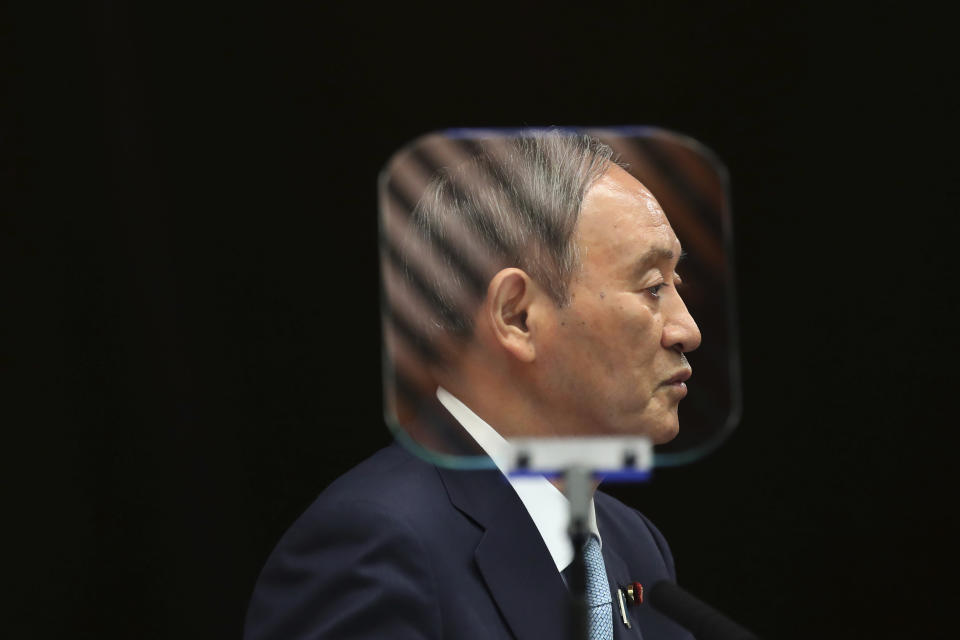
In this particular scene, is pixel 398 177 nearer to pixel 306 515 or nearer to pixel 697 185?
pixel 697 185

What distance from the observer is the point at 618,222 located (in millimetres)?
1140

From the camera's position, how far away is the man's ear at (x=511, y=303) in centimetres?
111

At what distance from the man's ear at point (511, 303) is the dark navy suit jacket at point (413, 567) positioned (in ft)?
0.81

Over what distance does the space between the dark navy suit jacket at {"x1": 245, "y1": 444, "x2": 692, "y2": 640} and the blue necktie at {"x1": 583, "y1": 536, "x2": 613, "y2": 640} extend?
22mm

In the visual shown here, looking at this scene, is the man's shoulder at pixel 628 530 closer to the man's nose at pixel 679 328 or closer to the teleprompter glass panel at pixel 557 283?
the teleprompter glass panel at pixel 557 283

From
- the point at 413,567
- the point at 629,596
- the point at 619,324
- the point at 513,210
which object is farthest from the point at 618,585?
the point at 513,210

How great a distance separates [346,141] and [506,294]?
943 millimetres

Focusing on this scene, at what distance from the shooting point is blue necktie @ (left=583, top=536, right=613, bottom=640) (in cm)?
127

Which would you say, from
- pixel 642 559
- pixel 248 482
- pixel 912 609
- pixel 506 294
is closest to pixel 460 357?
pixel 506 294

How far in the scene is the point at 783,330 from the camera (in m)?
2.21

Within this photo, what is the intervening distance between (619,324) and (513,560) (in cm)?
32

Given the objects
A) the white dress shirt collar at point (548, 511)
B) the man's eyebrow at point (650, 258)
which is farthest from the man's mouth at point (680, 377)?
the white dress shirt collar at point (548, 511)

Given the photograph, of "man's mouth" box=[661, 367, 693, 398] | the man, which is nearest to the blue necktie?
the man

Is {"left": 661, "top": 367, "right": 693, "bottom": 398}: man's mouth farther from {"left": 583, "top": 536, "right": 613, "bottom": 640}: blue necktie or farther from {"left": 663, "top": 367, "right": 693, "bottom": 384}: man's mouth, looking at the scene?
{"left": 583, "top": 536, "right": 613, "bottom": 640}: blue necktie
